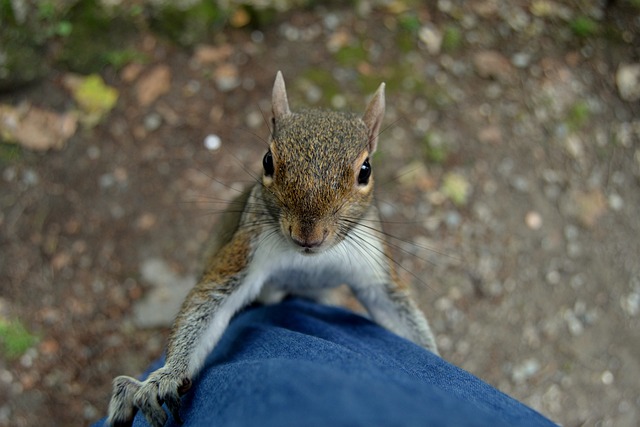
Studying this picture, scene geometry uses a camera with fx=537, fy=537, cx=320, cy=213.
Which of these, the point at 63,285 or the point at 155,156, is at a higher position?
the point at 155,156

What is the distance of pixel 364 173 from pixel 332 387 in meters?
0.65

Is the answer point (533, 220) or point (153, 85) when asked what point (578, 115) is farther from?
point (153, 85)

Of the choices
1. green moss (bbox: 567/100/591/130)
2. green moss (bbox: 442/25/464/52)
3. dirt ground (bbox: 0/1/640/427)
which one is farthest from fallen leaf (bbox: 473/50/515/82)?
green moss (bbox: 567/100/591/130)

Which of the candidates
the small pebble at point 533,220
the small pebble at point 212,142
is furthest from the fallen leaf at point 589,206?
the small pebble at point 212,142

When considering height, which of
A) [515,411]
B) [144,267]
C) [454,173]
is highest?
[515,411]

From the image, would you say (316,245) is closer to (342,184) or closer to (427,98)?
(342,184)

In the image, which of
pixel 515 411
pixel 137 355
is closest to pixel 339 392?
pixel 515 411

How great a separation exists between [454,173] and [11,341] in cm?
207

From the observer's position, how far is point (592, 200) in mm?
2621

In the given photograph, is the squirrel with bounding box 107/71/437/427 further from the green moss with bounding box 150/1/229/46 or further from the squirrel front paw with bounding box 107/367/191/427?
the green moss with bounding box 150/1/229/46

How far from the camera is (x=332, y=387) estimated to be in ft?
2.77

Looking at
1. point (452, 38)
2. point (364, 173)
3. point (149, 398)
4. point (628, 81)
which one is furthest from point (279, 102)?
point (628, 81)

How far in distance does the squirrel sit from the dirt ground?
75 centimetres

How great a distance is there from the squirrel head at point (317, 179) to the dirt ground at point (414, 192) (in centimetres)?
93
